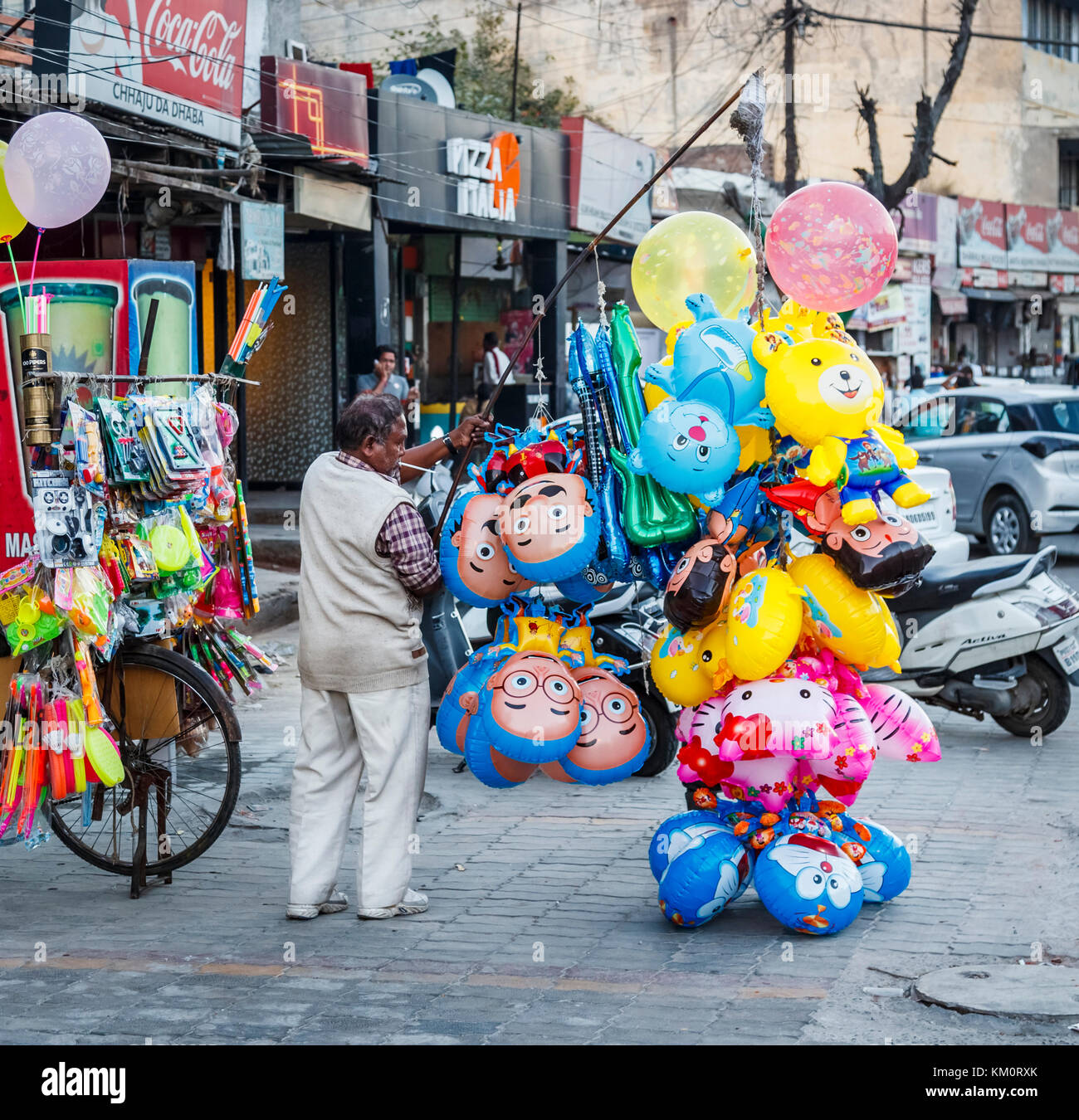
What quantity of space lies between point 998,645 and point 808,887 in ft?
11.1

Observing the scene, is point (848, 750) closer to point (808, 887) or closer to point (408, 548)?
point (808, 887)

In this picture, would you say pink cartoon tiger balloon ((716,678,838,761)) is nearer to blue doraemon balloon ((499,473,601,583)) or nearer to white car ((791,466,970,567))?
blue doraemon balloon ((499,473,601,583))

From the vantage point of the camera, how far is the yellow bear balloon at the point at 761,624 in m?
4.62

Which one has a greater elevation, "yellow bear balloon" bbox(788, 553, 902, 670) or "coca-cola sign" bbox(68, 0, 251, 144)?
"coca-cola sign" bbox(68, 0, 251, 144)

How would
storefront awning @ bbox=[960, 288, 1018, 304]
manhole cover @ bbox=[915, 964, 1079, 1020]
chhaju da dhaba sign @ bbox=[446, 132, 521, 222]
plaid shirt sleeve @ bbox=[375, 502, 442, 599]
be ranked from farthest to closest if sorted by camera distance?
storefront awning @ bbox=[960, 288, 1018, 304] < chhaju da dhaba sign @ bbox=[446, 132, 521, 222] < plaid shirt sleeve @ bbox=[375, 502, 442, 599] < manhole cover @ bbox=[915, 964, 1079, 1020]

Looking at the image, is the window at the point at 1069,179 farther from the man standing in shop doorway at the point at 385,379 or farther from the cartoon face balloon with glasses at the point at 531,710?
the cartoon face balloon with glasses at the point at 531,710

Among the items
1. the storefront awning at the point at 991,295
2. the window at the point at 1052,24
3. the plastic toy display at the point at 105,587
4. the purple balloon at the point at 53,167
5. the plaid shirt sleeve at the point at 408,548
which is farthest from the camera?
the window at the point at 1052,24

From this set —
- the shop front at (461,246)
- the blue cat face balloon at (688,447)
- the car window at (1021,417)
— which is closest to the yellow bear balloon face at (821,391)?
the blue cat face balloon at (688,447)

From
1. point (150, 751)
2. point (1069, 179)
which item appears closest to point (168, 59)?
point (150, 751)

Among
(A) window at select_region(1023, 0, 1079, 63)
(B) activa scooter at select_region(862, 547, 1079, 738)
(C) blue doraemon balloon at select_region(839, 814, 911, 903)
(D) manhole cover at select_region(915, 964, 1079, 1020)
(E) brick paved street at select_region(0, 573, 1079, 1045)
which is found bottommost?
(E) brick paved street at select_region(0, 573, 1079, 1045)

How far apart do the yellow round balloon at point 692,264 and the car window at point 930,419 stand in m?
10.7

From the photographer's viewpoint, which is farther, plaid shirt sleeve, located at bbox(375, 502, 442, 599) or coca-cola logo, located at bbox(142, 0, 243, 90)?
coca-cola logo, located at bbox(142, 0, 243, 90)

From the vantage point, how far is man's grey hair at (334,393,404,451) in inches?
197

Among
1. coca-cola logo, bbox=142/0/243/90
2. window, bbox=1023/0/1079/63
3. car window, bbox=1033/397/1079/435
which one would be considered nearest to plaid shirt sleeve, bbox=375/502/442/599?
coca-cola logo, bbox=142/0/243/90
